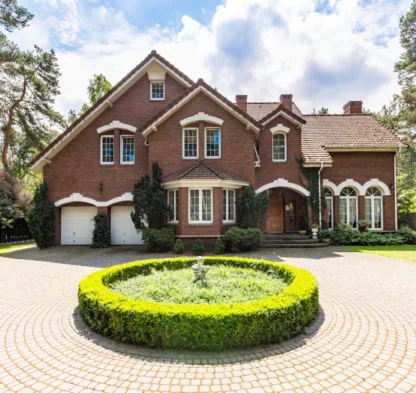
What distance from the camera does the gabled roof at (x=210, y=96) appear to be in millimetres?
14469

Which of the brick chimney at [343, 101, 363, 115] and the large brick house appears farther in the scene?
the brick chimney at [343, 101, 363, 115]

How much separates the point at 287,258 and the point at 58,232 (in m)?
A: 13.2

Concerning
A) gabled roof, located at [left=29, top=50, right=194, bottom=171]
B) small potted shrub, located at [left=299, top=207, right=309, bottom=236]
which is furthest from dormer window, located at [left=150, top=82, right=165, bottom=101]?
small potted shrub, located at [left=299, top=207, right=309, bottom=236]

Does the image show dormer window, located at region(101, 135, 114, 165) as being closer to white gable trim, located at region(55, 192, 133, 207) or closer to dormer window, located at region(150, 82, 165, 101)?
white gable trim, located at region(55, 192, 133, 207)

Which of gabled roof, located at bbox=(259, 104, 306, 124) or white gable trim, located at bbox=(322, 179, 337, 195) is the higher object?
gabled roof, located at bbox=(259, 104, 306, 124)

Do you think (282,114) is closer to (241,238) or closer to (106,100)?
(241,238)

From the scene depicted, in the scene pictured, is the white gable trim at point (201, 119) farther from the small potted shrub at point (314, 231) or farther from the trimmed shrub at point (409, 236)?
the trimmed shrub at point (409, 236)

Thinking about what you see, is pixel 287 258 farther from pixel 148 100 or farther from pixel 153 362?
pixel 148 100

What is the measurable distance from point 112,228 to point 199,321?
13.6 m

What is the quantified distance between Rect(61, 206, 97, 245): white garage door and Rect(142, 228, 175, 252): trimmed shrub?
194 inches

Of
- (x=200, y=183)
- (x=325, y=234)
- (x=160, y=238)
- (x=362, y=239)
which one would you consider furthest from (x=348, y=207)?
(x=160, y=238)

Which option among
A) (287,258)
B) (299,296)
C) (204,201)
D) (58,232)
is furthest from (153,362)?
(58,232)

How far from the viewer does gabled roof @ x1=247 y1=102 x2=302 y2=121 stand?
20.3 metres

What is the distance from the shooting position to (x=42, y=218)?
15375 millimetres
